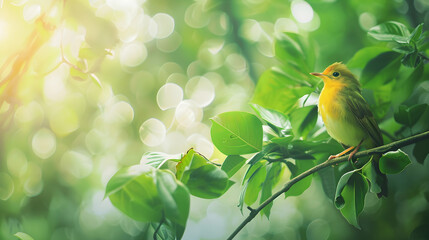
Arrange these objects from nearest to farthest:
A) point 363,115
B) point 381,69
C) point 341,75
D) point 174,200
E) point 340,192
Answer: point 174,200 → point 340,192 → point 381,69 → point 363,115 → point 341,75

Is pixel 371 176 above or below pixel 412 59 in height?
below

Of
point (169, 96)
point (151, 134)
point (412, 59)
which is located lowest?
point (151, 134)

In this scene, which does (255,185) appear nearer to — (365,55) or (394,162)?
(394,162)

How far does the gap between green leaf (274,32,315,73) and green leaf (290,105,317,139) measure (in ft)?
0.27

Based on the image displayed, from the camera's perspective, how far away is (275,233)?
3193 mm

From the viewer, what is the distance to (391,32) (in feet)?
2.10

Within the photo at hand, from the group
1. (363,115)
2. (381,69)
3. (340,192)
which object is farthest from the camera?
(363,115)

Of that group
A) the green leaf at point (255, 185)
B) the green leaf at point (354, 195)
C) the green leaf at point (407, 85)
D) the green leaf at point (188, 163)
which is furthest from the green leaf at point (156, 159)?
the green leaf at point (407, 85)

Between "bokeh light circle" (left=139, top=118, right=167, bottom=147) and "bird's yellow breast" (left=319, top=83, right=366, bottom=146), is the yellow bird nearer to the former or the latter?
"bird's yellow breast" (left=319, top=83, right=366, bottom=146)

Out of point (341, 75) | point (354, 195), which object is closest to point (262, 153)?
point (354, 195)

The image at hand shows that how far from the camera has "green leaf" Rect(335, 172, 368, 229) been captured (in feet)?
1.72

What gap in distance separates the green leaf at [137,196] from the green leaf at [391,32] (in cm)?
48

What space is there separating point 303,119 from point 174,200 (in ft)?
1.31

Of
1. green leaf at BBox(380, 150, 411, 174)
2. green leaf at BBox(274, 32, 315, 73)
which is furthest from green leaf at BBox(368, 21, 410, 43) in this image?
green leaf at BBox(380, 150, 411, 174)
